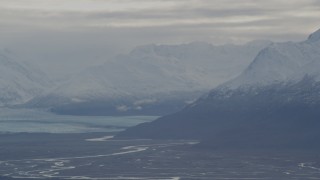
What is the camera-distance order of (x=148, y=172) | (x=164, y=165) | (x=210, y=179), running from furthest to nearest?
(x=164, y=165), (x=148, y=172), (x=210, y=179)

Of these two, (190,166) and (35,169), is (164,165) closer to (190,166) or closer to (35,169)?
(190,166)

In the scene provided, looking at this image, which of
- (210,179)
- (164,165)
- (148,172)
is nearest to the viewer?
(210,179)

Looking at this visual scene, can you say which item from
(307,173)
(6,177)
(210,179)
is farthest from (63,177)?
(307,173)

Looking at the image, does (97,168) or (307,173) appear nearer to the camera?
(307,173)

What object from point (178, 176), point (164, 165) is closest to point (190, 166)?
point (164, 165)

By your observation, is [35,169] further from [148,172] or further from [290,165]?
[290,165]

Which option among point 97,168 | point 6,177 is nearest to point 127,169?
point 97,168

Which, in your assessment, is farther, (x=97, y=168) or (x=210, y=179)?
(x=97, y=168)
